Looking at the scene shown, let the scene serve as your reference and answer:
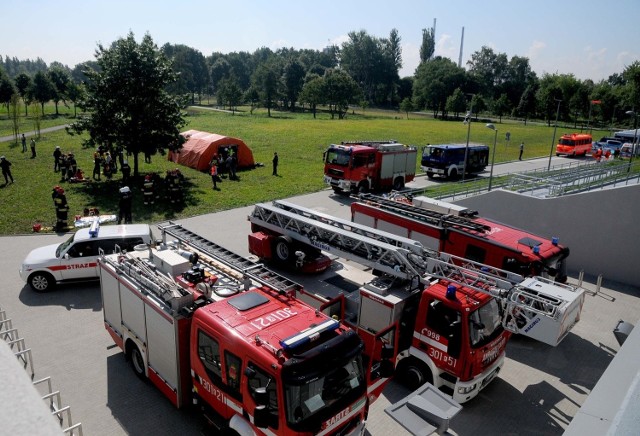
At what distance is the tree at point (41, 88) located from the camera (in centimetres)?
6066

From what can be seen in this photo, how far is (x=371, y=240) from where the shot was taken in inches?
398

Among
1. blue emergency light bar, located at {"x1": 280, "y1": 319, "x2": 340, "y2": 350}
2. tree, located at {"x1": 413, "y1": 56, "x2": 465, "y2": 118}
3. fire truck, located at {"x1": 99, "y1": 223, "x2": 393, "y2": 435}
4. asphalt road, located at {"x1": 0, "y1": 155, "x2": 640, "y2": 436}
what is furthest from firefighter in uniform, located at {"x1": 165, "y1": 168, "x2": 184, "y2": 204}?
tree, located at {"x1": 413, "y1": 56, "x2": 465, "y2": 118}

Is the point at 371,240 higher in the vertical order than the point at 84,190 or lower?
higher

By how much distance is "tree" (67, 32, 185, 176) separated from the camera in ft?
73.6

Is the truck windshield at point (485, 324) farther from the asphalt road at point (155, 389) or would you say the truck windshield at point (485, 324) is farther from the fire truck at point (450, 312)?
the asphalt road at point (155, 389)

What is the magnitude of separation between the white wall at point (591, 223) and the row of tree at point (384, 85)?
24250 mm

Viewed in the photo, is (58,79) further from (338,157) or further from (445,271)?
(445,271)

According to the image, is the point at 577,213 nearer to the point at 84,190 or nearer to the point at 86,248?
the point at 86,248

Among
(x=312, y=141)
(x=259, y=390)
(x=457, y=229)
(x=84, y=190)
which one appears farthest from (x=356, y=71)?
(x=259, y=390)

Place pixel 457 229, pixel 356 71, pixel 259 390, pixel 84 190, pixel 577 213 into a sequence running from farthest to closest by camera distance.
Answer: pixel 356 71 < pixel 84 190 < pixel 577 213 < pixel 457 229 < pixel 259 390

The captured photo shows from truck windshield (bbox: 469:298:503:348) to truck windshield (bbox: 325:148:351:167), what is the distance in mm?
15555

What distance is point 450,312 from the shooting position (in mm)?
8250

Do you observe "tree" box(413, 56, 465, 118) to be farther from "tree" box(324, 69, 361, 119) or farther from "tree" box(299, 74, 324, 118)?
"tree" box(299, 74, 324, 118)

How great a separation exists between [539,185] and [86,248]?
55.3 ft
